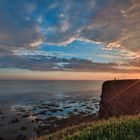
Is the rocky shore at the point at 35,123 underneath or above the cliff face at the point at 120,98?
underneath

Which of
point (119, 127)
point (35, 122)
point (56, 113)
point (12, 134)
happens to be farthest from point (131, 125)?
point (56, 113)

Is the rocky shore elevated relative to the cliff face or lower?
lower

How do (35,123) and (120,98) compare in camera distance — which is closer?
(120,98)

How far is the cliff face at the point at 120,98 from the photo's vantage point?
1063 inches

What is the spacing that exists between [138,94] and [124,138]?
824 inches

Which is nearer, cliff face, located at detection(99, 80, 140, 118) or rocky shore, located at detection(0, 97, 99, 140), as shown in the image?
Result: cliff face, located at detection(99, 80, 140, 118)

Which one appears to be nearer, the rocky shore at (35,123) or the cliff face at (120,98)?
the cliff face at (120,98)

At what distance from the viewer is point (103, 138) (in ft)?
23.1

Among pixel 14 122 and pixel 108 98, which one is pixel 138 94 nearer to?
pixel 108 98

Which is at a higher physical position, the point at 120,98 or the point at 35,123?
the point at 120,98

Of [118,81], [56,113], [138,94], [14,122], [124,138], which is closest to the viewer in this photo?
[124,138]

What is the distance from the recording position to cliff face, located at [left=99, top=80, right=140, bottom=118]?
2700 centimetres

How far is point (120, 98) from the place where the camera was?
93.8ft

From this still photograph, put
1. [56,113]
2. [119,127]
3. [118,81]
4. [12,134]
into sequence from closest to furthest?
[119,127] < [118,81] < [12,134] < [56,113]
